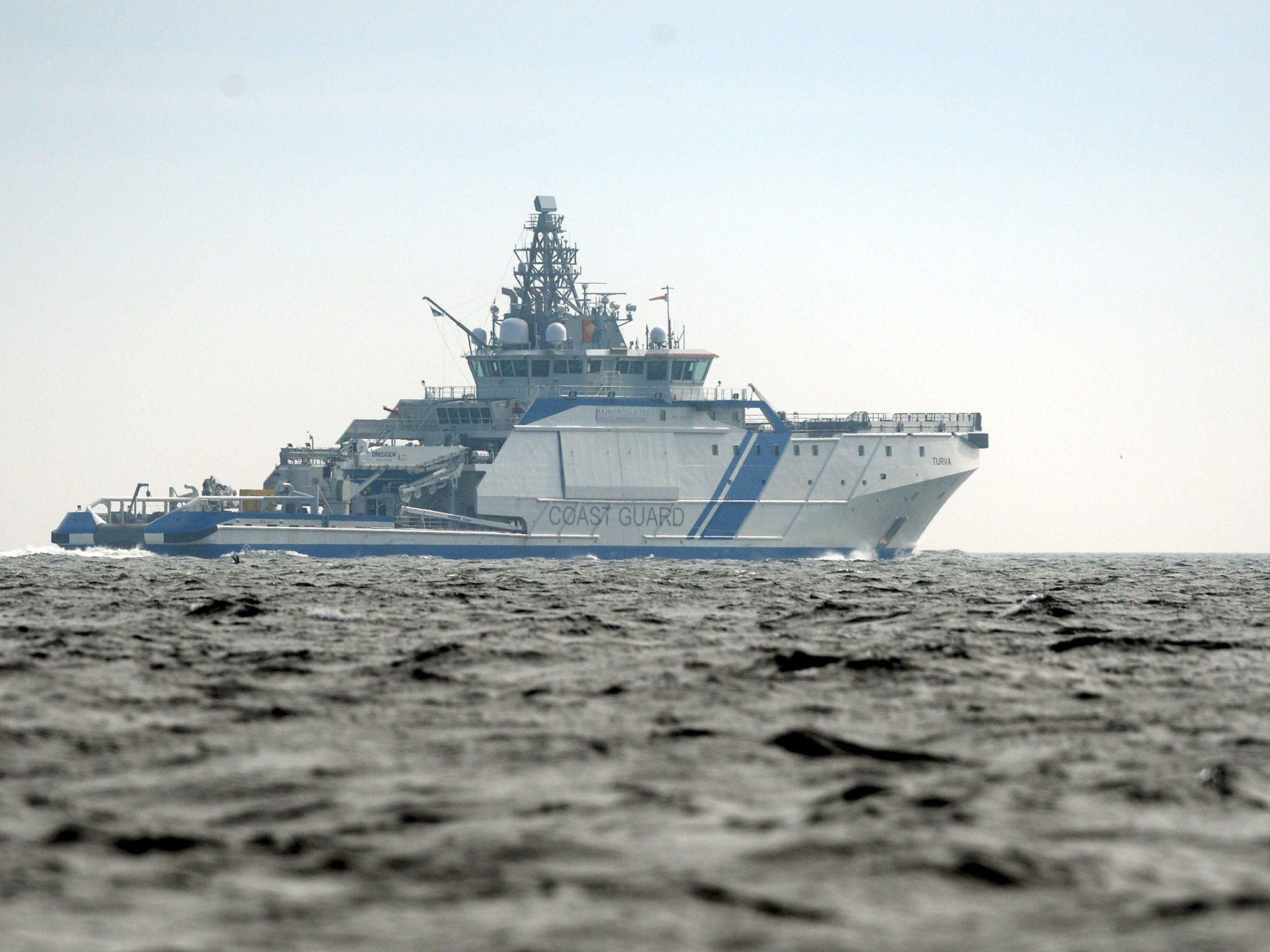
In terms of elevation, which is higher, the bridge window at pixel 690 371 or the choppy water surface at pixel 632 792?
the bridge window at pixel 690 371

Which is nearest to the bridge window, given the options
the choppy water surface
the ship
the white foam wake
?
the ship

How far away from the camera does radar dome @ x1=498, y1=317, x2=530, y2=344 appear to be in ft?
229

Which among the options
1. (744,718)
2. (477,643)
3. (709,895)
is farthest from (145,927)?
(477,643)

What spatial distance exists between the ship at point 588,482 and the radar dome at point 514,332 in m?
1.18

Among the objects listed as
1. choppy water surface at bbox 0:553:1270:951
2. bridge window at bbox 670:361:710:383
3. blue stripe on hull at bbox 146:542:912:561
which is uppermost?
bridge window at bbox 670:361:710:383

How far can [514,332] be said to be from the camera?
229 feet

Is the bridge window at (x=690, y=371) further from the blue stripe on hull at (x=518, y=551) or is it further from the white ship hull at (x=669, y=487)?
the blue stripe on hull at (x=518, y=551)

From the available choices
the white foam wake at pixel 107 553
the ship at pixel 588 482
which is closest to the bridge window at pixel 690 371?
the ship at pixel 588 482

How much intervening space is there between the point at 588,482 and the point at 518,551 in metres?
3.84

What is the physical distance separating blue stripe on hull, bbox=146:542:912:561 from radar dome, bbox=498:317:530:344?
1134 cm

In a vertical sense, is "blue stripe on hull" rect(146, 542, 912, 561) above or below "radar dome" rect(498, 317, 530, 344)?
below

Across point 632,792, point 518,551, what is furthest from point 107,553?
point 632,792

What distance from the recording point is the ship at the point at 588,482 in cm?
6075

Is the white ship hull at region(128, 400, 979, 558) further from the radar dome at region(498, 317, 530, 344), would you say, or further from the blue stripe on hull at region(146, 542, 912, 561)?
the radar dome at region(498, 317, 530, 344)
